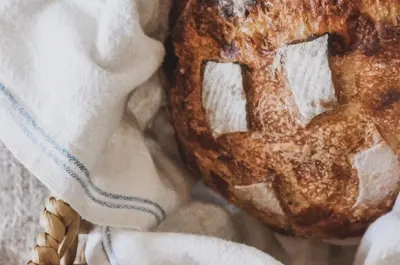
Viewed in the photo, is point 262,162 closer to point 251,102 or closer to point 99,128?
point 251,102

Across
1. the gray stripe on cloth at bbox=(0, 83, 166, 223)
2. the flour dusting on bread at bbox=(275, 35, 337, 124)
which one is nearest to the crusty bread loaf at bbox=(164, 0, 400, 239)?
the flour dusting on bread at bbox=(275, 35, 337, 124)

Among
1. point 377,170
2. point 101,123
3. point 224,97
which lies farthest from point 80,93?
point 377,170

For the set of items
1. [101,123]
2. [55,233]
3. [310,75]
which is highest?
[310,75]

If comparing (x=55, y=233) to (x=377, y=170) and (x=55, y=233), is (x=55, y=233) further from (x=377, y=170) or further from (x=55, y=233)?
(x=377, y=170)

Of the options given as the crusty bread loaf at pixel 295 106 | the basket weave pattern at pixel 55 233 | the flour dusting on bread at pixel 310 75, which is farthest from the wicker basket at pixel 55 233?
the flour dusting on bread at pixel 310 75

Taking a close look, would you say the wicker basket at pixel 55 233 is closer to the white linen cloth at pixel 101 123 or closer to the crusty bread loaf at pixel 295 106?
the white linen cloth at pixel 101 123

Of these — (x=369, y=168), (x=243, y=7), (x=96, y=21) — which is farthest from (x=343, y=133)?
(x=96, y=21)
